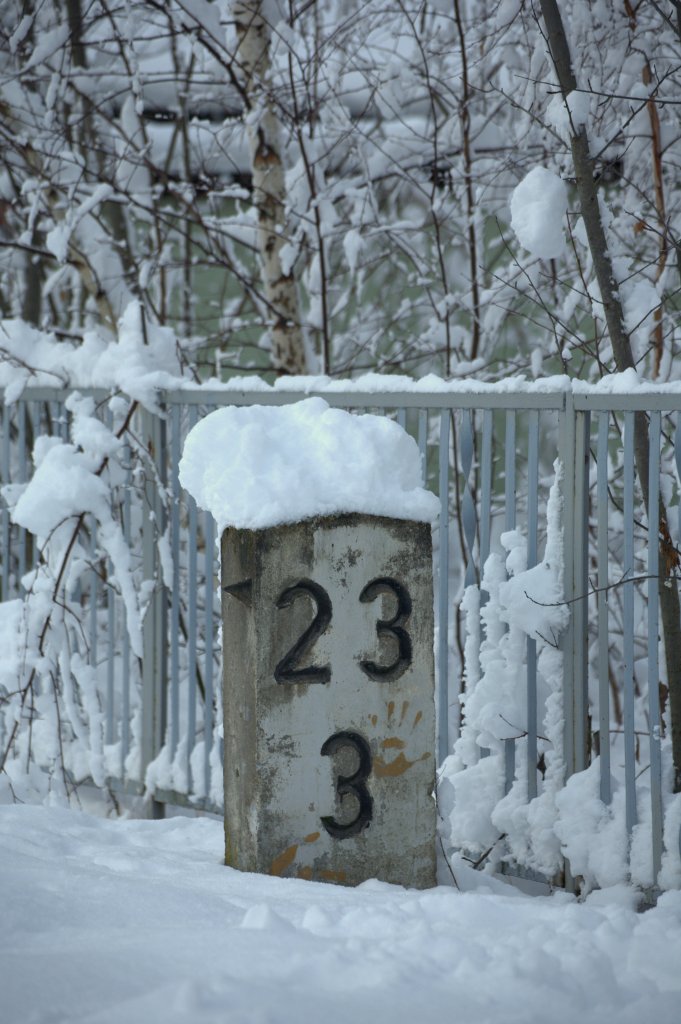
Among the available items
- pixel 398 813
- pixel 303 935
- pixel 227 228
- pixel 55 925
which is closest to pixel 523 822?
pixel 398 813

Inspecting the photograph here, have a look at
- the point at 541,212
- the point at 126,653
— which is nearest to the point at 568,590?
the point at 541,212

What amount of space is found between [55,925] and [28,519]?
2.06 metres

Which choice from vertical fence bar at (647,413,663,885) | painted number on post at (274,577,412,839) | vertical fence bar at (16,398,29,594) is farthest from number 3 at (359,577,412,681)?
vertical fence bar at (16,398,29,594)

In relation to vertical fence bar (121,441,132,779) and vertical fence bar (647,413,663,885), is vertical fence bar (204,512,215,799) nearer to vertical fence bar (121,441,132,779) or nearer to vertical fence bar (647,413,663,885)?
vertical fence bar (121,441,132,779)

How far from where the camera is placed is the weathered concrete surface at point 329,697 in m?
2.69

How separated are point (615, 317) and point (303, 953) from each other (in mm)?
2404

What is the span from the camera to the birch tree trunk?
502cm

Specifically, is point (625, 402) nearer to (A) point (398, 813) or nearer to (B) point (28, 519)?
(A) point (398, 813)

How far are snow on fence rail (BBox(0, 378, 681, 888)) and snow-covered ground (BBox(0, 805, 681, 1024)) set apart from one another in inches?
18.1

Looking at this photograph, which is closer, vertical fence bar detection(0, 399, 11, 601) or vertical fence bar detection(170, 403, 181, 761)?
vertical fence bar detection(170, 403, 181, 761)

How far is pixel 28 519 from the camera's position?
4105 millimetres

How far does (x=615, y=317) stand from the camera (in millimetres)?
3666

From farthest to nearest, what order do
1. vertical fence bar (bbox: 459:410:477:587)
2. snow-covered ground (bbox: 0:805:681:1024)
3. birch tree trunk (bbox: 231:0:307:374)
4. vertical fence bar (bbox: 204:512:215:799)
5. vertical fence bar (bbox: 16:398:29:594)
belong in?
birch tree trunk (bbox: 231:0:307:374) → vertical fence bar (bbox: 16:398:29:594) → vertical fence bar (bbox: 204:512:215:799) → vertical fence bar (bbox: 459:410:477:587) → snow-covered ground (bbox: 0:805:681:1024)

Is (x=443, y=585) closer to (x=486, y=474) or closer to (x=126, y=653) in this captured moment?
(x=486, y=474)
